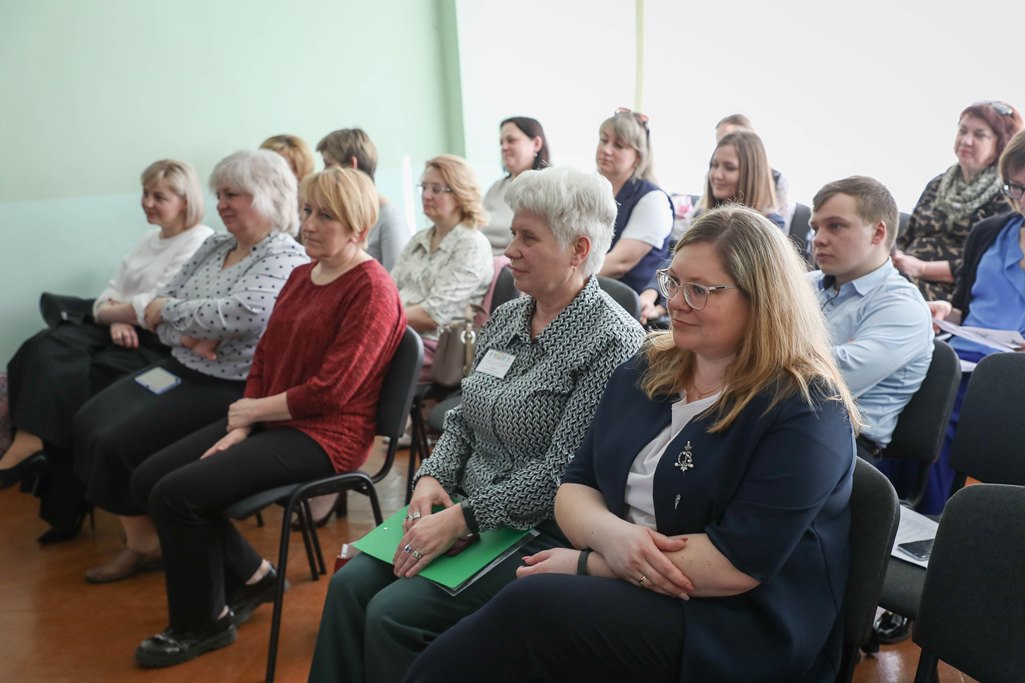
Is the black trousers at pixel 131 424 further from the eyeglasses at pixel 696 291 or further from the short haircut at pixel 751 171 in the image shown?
the short haircut at pixel 751 171

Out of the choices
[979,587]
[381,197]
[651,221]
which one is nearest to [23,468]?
[381,197]

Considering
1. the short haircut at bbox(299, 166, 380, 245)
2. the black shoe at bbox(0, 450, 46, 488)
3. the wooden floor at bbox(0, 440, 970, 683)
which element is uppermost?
the short haircut at bbox(299, 166, 380, 245)

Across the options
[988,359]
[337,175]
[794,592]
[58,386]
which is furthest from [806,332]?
[58,386]

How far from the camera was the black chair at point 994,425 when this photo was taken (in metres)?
1.91

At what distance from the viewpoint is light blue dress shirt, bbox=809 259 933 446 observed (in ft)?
6.81

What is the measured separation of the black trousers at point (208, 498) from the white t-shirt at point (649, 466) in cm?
111

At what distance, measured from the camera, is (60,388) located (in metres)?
3.19

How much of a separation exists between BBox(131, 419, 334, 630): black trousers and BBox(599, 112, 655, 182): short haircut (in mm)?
2005

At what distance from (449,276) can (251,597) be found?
1440 millimetres

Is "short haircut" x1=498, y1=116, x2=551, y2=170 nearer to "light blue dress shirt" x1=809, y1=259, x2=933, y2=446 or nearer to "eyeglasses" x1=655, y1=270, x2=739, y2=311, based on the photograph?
"light blue dress shirt" x1=809, y1=259, x2=933, y2=446

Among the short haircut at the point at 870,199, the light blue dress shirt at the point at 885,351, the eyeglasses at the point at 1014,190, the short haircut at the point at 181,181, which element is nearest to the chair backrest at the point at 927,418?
the light blue dress shirt at the point at 885,351

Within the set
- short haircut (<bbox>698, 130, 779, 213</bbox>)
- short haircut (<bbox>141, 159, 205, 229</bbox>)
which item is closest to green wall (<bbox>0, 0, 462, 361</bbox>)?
short haircut (<bbox>141, 159, 205, 229</bbox>)

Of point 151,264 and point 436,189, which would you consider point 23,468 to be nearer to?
point 151,264

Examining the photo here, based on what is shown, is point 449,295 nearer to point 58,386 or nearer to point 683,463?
point 58,386
